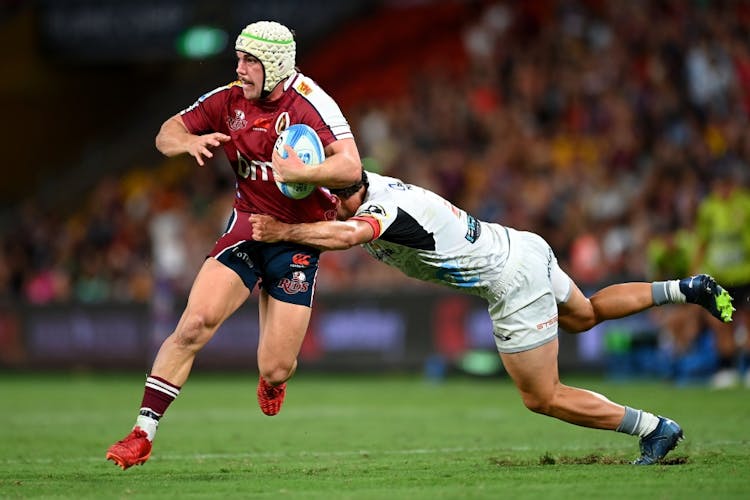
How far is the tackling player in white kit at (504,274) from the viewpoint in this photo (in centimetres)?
800

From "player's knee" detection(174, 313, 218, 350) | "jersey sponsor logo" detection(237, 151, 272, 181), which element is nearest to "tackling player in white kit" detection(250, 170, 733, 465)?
→ "jersey sponsor logo" detection(237, 151, 272, 181)

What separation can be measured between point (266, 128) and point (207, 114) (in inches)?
19.2

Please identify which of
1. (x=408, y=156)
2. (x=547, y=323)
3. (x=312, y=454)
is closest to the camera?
(x=547, y=323)

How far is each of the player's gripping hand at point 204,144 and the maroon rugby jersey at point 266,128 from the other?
5.7 inches

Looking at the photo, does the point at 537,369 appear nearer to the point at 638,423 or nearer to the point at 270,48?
the point at 638,423

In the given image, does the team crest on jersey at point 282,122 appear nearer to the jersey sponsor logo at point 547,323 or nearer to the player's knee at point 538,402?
the jersey sponsor logo at point 547,323

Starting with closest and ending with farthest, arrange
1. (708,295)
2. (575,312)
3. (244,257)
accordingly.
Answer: (244,257)
(708,295)
(575,312)

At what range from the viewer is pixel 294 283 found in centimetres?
853

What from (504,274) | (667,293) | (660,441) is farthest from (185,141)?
(660,441)

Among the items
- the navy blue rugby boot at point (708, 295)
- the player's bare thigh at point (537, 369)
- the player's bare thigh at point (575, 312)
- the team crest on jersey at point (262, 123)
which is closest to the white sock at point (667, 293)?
the navy blue rugby boot at point (708, 295)

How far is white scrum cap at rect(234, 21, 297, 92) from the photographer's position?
807cm

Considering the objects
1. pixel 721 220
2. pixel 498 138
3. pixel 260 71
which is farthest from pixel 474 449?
pixel 498 138

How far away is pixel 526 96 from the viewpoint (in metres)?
21.6

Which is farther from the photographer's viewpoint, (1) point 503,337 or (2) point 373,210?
(1) point 503,337
